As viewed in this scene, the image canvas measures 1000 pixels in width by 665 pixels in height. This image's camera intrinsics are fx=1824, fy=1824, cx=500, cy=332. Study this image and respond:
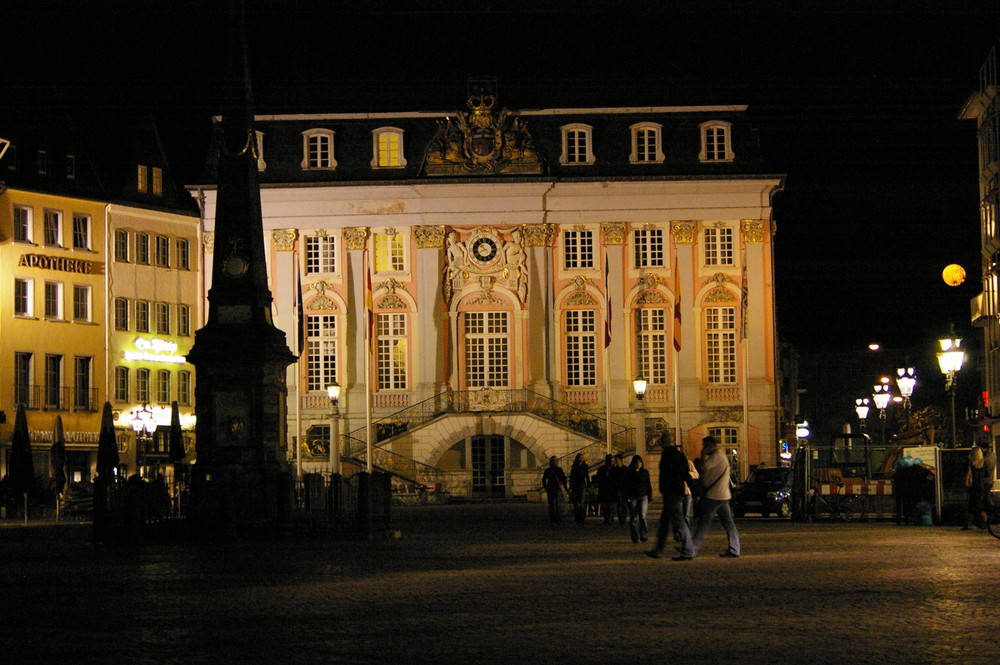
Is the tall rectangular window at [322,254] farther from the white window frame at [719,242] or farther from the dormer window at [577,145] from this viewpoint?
the white window frame at [719,242]

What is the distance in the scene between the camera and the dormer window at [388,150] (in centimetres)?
7162

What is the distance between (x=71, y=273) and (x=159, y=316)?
5032 mm

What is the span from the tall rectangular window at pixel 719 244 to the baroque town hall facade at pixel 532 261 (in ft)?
0.24

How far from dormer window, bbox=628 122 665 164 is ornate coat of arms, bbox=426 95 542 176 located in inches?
152

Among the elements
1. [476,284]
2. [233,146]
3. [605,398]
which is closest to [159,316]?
[476,284]

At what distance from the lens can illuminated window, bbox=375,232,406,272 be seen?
71.1m

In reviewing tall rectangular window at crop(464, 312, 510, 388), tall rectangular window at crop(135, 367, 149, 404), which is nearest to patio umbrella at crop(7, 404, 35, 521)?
tall rectangular window at crop(135, 367, 149, 404)

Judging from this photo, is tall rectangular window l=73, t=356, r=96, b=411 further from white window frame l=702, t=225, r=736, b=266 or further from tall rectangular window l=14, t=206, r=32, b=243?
white window frame l=702, t=225, r=736, b=266

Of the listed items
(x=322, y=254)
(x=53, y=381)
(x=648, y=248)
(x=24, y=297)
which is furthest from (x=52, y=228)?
(x=648, y=248)

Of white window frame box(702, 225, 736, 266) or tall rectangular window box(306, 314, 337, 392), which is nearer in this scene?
tall rectangular window box(306, 314, 337, 392)

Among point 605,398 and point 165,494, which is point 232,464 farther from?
point 605,398

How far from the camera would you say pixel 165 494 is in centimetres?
3041

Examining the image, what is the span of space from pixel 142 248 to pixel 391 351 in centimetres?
1103

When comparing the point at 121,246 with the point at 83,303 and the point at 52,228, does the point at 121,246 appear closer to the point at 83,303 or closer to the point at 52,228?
the point at 83,303
